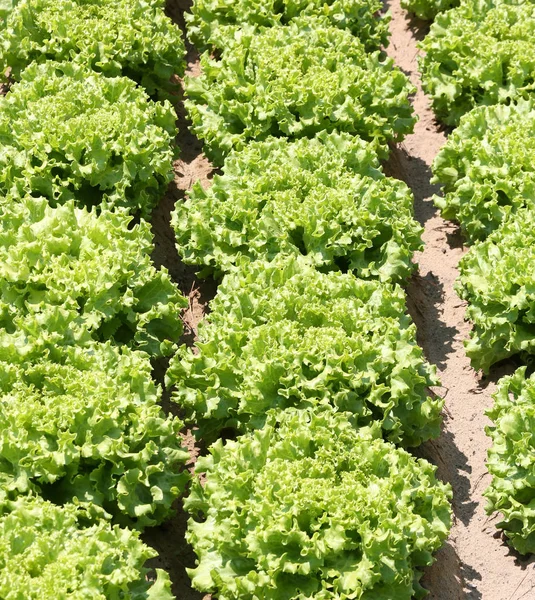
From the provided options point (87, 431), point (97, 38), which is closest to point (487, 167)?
point (97, 38)

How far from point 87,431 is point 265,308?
2.12 m

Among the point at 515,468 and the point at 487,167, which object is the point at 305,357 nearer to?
the point at 515,468

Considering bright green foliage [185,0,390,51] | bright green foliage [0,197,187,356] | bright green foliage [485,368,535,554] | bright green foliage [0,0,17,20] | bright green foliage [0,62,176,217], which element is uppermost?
bright green foliage [0,0,17,20]

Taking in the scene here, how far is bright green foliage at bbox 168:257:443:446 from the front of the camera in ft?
30.8

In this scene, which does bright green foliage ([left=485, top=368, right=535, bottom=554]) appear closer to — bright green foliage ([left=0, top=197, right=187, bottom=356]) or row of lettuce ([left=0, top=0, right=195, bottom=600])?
row of lettuce ([left=0, top=0, right=195, bottom=600])

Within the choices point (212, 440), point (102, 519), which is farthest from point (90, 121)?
point (102, 519)

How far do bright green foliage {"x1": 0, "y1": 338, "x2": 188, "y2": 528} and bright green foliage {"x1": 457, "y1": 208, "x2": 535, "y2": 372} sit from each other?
3.53 m

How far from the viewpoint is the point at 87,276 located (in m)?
9.95

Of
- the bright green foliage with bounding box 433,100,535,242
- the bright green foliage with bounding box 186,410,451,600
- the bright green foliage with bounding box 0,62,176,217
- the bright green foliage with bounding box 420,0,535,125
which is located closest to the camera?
the bright green foliage with bounding box 186,410,451,600

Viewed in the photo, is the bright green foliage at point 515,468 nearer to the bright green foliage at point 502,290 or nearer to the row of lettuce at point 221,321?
the row of lettuce at point 221,321

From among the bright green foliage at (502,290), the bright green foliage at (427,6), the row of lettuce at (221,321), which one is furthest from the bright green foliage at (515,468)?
the bright green foliage at (427,6)

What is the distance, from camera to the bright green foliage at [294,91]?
1225cm

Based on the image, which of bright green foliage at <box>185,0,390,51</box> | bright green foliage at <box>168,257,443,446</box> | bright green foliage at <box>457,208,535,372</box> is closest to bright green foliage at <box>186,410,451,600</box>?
bright green foliage at <box>168,257,443,446</box>

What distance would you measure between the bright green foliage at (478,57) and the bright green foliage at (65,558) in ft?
25.6
